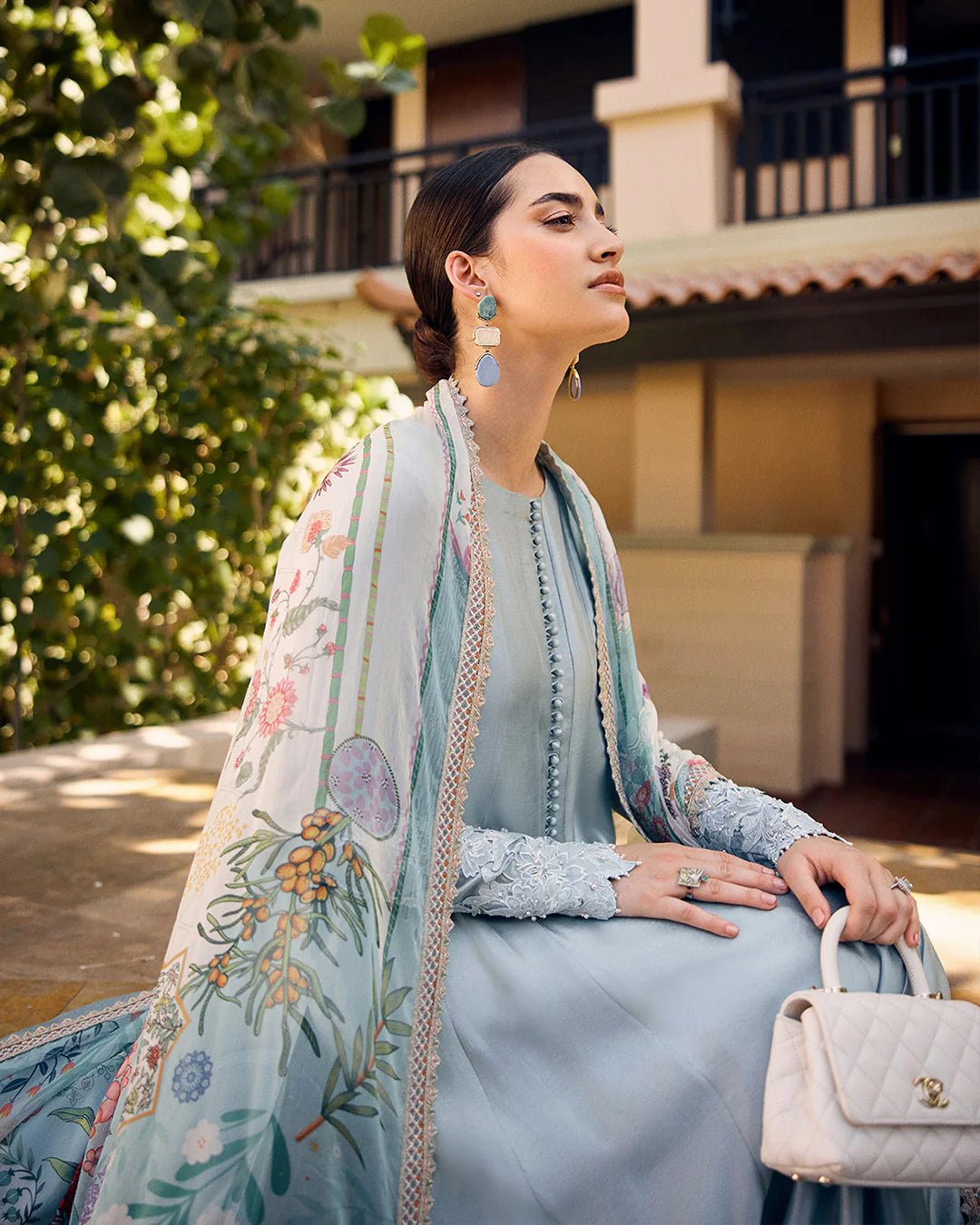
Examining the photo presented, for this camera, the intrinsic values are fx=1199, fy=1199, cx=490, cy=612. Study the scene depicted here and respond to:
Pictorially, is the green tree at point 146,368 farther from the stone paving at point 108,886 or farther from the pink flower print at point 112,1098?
the pink flower print at point 112,1098

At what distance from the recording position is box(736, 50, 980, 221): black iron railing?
7.78 m

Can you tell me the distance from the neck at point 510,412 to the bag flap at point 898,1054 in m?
0.89

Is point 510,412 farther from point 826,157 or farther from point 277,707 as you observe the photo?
point 826,157

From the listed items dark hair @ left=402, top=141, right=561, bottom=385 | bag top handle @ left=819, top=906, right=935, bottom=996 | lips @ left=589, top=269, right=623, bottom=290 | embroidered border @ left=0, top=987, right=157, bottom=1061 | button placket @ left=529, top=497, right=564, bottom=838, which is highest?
dark hair @ left=402, top=141, right=561, bottom=385

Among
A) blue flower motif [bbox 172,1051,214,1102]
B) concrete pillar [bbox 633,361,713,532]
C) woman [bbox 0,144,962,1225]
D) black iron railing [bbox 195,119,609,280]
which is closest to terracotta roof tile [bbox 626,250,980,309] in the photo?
concrete pillar [bbox 633,361,713,532]

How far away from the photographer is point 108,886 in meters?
3.21

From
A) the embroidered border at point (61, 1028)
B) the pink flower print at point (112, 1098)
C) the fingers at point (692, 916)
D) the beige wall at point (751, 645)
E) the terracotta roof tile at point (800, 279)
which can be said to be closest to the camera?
the fingers at point (692, 916)

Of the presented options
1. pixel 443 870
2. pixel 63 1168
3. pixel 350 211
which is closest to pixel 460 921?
pixel 443 870

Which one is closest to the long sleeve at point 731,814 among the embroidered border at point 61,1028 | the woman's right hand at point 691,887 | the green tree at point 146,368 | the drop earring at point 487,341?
the woman's right hand at point 691,887

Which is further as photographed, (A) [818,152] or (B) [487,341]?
(A) [818,152]

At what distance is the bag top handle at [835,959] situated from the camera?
4.49 feet

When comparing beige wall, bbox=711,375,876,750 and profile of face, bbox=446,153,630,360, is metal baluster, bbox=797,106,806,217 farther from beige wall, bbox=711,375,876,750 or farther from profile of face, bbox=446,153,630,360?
profile of face, bbox=446,153,630,360

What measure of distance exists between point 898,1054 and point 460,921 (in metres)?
0.54

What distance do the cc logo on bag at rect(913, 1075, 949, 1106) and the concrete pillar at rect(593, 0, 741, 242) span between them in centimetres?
730
